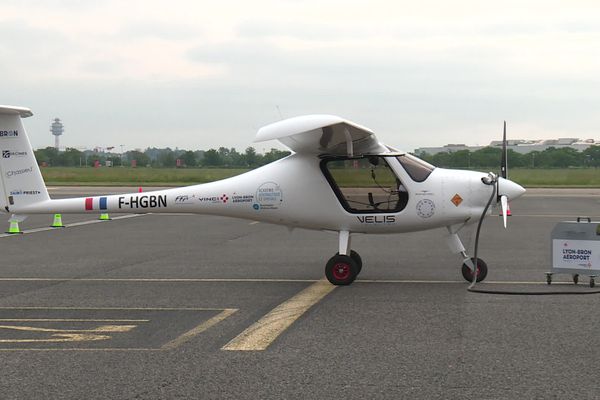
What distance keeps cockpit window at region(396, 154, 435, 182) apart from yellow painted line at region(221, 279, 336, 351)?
2035 mm

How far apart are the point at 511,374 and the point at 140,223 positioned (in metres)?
19.3

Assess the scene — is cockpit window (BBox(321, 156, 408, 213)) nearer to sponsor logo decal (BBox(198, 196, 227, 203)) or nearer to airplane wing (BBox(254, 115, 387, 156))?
airplane wing (BBox(254, 115, 387, 156))

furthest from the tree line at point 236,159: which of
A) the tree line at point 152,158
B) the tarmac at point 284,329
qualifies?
the tarmac at point 284,329

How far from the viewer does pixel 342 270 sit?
34.2ft

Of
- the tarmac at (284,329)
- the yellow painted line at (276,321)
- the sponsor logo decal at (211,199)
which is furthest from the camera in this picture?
the sponsor logo decal at (211,199)

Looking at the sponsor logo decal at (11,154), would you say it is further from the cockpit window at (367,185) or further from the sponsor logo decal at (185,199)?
the cockpit window at (367,185)

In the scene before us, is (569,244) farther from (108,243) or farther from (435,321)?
(108,243)

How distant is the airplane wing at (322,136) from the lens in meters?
9.16

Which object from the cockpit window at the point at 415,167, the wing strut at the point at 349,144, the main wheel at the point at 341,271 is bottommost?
the main wheel at the point at 341,271

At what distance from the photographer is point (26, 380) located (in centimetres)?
571

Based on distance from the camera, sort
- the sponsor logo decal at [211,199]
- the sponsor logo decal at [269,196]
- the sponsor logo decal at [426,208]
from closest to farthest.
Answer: the sponsor logo decal at [426,208] < the sponsor logo decal at [269,196] < the sponsor logo decal at [211,199]

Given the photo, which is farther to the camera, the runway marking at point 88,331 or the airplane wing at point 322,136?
the airplane wing at point 322,136

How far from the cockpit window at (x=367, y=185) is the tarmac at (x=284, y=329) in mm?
1165

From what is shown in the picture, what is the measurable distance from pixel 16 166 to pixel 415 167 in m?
6.25
